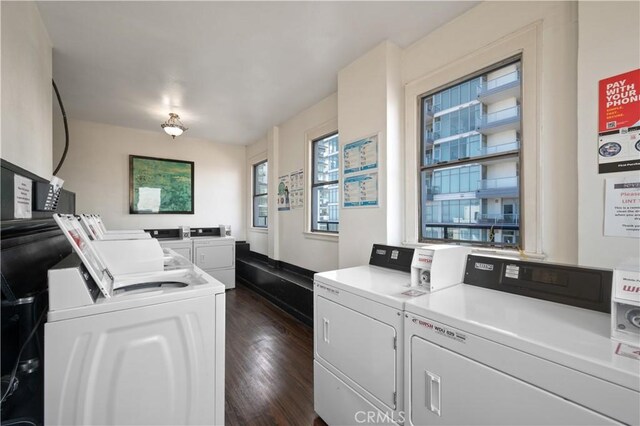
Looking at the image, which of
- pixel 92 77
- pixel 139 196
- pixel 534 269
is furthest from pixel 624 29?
pixel 139 196

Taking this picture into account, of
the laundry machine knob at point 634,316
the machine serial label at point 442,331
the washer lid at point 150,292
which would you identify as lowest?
the machine serial label at point 442,331

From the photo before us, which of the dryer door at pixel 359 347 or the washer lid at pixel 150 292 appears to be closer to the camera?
the washer lid at pixel 150 292

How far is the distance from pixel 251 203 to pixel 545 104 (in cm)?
492

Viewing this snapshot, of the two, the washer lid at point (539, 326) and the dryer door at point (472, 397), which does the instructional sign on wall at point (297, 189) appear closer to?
the washer lid at point (539, 326)

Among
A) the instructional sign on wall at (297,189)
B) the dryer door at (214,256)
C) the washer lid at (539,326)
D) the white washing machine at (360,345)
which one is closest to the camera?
the washer lid at (539,326)

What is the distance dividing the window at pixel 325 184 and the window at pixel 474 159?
1.37 metres

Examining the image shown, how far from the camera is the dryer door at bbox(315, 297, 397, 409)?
1289mm

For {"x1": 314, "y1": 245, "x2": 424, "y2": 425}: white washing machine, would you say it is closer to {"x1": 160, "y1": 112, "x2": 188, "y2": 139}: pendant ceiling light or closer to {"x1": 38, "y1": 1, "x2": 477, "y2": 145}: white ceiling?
{"x1": 38, "y1": 1, "x2": 477, "y2": 145}: white ceiling

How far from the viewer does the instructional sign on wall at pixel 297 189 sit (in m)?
3.85

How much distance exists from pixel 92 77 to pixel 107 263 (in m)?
2.57

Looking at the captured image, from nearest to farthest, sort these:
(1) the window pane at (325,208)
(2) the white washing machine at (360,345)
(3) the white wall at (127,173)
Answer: (2) the white washing machine at (360,345)
(1) the window pane at (325,208)
(3) the white wall at (127,173)

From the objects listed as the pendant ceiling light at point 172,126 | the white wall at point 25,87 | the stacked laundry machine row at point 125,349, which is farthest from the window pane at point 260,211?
the stacked laundry machine row at point 125,349

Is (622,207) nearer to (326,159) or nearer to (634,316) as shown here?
(634,316)

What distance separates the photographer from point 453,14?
196 centimetres
